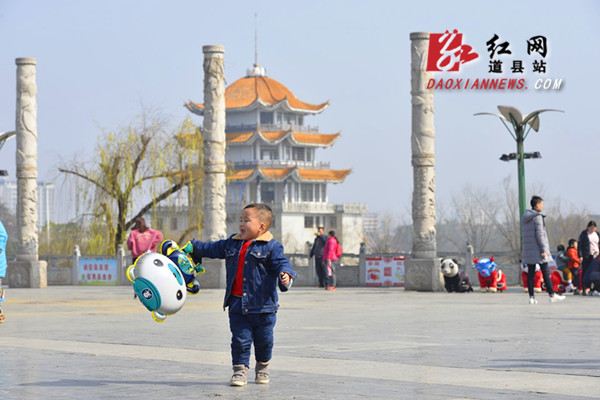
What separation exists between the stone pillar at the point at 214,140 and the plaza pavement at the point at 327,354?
11.2m

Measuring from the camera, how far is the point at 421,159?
82.6 ft

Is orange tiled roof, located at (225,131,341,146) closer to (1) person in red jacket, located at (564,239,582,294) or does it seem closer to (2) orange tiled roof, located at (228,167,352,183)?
(2) orange tiled roof, located at (228,167,352,183)

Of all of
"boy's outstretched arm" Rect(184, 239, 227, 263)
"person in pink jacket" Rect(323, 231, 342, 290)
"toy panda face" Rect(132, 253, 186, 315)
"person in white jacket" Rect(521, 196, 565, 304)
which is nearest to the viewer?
"toy panda face" Rect(132, 253, 186, 315)

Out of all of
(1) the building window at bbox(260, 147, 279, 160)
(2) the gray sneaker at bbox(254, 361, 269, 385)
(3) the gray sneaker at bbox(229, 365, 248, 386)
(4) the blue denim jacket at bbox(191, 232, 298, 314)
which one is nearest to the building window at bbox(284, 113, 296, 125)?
(1) the building window at bbox(260, 147, 279, 160)

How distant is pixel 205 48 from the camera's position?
2856cm

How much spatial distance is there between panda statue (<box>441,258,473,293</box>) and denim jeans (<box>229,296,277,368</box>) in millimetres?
15890

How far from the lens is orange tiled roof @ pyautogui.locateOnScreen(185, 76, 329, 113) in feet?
301

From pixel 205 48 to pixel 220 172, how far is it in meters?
3.20

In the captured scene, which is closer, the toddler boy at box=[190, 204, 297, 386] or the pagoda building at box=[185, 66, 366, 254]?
the toddler boy at box=[190, 204, 297, 386]

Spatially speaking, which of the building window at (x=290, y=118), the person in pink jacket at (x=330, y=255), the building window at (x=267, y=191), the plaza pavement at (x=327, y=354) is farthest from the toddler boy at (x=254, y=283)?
the building window at (x=267, y=191)

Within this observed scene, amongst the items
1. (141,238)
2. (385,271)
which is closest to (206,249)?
(141,238)

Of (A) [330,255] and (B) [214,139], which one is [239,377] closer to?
(A) [330,255]

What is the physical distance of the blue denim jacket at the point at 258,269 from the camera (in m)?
7.82

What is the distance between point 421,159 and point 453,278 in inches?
118
